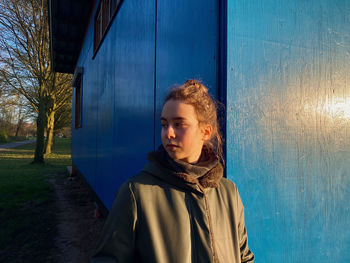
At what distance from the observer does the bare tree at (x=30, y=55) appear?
42.2 feet

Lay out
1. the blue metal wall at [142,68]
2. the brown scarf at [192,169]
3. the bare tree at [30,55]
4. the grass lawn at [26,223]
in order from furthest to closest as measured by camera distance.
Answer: the bare tree at [30,55] → the grass lawn at [26,223] → the blue metal wall at [142,68] → the brown scarf at [192,169]

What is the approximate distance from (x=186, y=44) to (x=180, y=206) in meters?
1.23

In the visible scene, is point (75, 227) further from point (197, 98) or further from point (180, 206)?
point (197, 98)

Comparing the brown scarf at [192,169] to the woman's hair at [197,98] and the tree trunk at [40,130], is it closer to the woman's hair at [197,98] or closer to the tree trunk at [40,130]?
the woman's hair at [197,98]

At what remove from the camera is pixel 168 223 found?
113 centimetres

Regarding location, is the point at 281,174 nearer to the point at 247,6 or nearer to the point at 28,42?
the point at 247,6

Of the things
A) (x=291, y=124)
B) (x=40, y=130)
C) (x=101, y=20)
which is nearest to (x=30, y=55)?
(x=40, y=130)

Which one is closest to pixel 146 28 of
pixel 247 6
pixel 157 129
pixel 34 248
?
pixel 157 129

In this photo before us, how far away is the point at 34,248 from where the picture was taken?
391 cm

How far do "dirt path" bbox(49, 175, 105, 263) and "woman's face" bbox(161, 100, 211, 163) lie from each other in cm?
313

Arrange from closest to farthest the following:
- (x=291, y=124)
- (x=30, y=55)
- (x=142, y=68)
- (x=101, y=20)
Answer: (x=291, y=124) < (x=142, y=68) < (x=101, y=20) < (x=30, y=55)

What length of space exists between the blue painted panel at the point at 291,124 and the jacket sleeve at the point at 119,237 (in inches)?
26.1

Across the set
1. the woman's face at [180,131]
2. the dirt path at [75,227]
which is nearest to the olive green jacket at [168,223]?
the woman's face at [180,131]

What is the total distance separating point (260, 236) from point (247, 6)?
4.68ft
